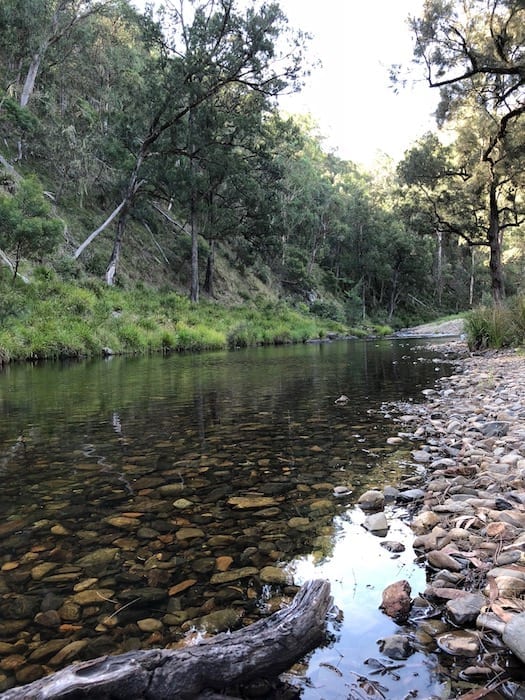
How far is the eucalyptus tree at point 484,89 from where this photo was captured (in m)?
14.4

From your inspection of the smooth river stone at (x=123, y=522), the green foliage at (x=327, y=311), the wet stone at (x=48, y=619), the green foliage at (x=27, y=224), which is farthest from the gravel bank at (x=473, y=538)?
the green foliage at (x=327, y=311)

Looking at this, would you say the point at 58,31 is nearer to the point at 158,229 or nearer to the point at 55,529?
the point at 158,229

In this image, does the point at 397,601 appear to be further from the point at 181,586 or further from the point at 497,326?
the point at 497,326

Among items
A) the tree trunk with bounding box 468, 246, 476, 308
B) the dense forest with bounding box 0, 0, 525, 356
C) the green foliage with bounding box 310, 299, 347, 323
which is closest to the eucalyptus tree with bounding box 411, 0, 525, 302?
the dense forest with bounding box 0, 0, 525, 356

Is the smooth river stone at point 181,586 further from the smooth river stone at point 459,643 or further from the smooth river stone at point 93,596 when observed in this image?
the smooth river stone at point 459,643

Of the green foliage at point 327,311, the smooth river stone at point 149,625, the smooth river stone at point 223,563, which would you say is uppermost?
the green foliage at point 327,311

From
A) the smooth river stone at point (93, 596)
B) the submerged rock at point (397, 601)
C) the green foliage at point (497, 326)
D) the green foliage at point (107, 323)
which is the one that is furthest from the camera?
the green foliage at point (107, 323)

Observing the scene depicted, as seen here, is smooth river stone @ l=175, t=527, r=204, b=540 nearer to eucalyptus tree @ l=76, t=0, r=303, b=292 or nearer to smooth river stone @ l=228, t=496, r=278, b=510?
smooth river stone @ l=228, t=496, r=278, b=510

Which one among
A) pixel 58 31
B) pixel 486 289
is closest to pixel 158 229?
pixel 58 31

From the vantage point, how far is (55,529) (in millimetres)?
2795

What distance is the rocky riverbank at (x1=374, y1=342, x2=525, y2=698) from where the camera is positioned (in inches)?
64.4

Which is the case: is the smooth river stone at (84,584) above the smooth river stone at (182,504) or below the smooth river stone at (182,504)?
below

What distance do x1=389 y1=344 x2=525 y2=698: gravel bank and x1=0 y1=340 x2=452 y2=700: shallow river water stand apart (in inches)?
4.9

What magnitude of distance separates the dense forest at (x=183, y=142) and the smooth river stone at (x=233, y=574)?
12841mm
